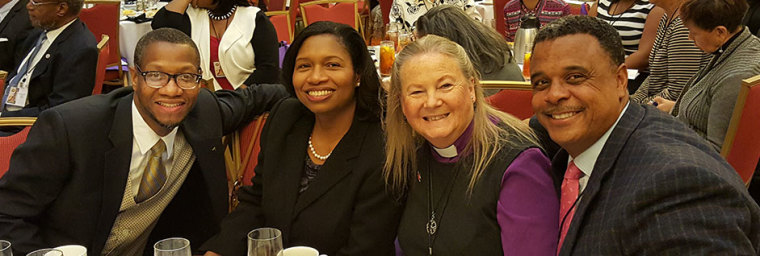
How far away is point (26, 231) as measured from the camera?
2.00m

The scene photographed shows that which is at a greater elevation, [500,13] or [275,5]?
[500,13]

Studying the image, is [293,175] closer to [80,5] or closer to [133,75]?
[133,75]

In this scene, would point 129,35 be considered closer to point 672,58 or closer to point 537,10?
point 537,10

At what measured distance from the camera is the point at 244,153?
2564 mm

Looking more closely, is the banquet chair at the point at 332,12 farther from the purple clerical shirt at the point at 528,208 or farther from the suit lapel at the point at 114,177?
the purple clerical shirt at the point at 528,208

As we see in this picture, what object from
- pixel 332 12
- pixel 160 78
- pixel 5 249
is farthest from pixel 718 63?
pixel 332 12

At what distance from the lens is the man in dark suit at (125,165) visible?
2.04 m

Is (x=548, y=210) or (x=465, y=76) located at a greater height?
(x=465, y=76)

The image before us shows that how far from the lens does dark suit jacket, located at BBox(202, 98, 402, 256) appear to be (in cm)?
204

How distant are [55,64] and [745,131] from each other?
11.4ft

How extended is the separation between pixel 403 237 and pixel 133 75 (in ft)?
3.44

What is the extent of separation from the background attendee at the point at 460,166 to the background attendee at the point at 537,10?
11.2 feet

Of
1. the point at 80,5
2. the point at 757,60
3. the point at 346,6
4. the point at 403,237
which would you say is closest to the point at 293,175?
the point at 403,237

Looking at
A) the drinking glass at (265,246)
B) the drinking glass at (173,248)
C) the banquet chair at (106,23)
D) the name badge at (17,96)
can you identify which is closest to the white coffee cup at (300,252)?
the drinking glass at (265,246)
